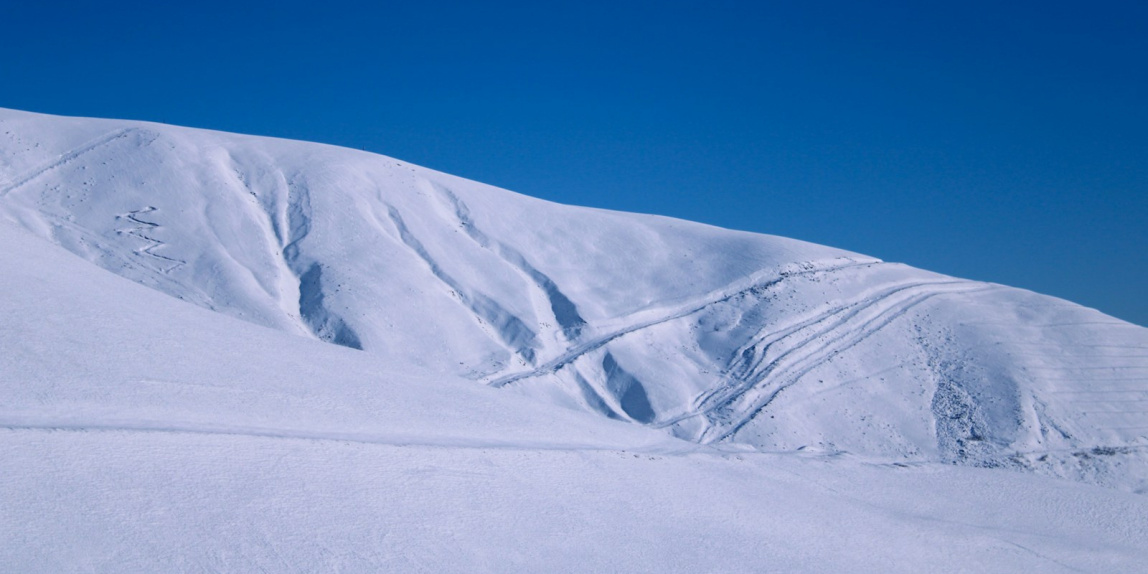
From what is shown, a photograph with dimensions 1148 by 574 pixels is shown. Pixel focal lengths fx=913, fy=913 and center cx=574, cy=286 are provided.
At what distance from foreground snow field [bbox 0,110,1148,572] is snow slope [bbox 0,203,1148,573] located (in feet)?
0.15

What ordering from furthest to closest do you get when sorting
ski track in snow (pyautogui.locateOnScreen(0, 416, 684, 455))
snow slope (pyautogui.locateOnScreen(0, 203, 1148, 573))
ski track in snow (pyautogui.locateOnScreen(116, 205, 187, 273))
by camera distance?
1. ski track in snow (pyautogui.locateOnScreen(116, 205, 187, 273))
2. ski track in snow (pyautogui.locateOnScreen(0, 416, 684, 455))
3. snow slope (pyautogui.locateOnScreen(0, 203, 1148, 573))

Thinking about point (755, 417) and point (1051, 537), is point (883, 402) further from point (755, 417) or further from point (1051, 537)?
point (1051, 537)

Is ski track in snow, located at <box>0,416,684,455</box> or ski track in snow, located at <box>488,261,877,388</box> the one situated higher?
ski track in snow, located at <box>488,261,877,388</box>

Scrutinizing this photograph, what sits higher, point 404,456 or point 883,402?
point 883,402

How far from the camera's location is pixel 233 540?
→ 7.65 metres

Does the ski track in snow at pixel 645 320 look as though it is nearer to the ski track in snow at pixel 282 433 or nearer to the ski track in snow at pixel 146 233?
the ski track in snow at pixel 146 233

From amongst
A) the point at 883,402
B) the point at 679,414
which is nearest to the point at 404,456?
the point at 679,414

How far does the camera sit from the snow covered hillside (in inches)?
894

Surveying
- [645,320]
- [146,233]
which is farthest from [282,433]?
[645,320]

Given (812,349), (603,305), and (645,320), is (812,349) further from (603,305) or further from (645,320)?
(603,305)

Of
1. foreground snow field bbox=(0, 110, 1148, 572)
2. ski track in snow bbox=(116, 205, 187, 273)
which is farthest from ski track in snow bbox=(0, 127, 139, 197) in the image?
ski track in snow bbox=(116, 205, 187, 273)

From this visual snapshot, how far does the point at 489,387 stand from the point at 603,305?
38.3 feet

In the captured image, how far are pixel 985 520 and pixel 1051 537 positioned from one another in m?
1.01

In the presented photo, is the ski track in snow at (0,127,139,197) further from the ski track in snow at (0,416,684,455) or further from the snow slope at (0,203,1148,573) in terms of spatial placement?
the ski track in snow at (0,416,684,455)
